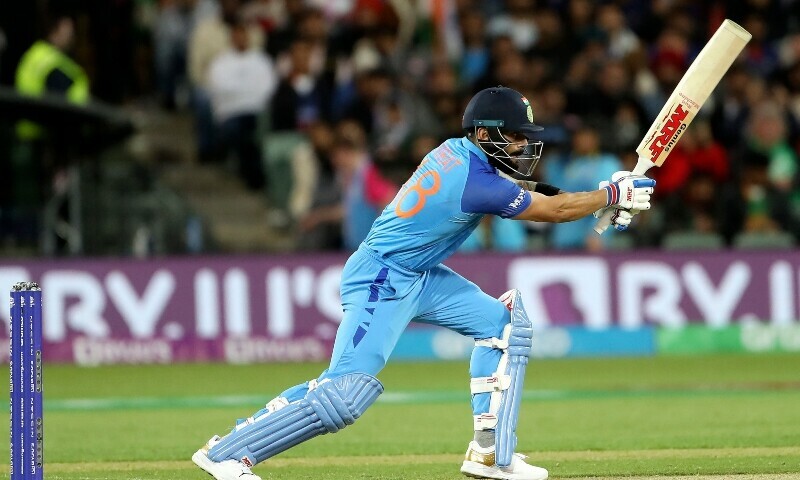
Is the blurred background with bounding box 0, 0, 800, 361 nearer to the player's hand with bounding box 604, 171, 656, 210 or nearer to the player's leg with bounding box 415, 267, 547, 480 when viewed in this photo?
the player's leg with bounding box 415, 267, 547, 480

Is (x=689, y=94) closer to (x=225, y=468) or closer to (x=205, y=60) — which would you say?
(x=225, y=468)

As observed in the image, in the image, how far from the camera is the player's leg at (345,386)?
654 cm

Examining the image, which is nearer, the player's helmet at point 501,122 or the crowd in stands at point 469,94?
the player's helmet at point 501,122

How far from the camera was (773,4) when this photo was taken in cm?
1742

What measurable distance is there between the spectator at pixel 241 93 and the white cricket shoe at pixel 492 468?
365 inches

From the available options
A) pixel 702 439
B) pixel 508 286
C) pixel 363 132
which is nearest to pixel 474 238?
pixel 508 286

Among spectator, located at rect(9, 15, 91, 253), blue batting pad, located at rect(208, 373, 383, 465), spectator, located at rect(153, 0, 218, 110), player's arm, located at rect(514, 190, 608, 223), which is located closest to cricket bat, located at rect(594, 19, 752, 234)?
player's arm, located at rect(514, 190, 608, 223)

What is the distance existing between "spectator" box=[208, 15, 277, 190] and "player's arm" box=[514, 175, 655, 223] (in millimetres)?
9260

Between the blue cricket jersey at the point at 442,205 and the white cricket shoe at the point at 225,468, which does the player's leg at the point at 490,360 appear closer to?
the blue cricket jersey at the point at 442,205

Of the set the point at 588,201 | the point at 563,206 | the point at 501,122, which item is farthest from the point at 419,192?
the point at 588,201

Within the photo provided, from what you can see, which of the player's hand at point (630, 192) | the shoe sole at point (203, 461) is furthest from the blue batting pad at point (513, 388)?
the shoe sole at point (203, 461)

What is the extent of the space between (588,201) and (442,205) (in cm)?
68

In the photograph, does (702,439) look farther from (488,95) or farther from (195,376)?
(195,376)

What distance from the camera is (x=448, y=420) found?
392 inches
